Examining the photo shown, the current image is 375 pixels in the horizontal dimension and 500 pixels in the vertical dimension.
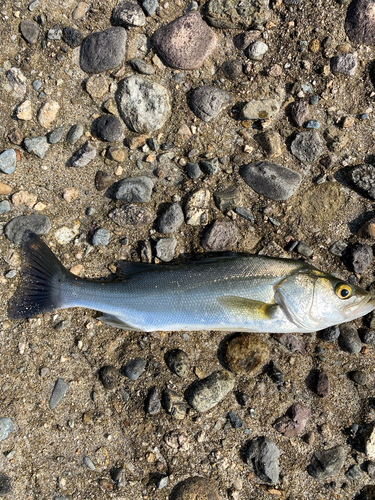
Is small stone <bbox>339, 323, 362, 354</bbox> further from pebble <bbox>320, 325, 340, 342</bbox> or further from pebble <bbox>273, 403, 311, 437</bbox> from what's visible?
pebble <bbox>273, 403, 311, 437</bbox>

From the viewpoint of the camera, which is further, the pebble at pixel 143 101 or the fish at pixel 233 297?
the pebble at pixel 143 101

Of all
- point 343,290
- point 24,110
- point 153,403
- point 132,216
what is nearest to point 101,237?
point 132,216

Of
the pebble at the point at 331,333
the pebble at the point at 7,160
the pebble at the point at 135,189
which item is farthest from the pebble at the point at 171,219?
the pebble at the point at 331,333

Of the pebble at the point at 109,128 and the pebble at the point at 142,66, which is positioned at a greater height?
the pebble at the point at 142,66

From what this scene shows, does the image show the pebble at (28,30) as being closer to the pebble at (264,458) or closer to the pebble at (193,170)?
the pebble at (193,170)

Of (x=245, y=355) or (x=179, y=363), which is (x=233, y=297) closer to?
(x=245, y=355)

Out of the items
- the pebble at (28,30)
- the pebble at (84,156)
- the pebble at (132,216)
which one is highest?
the pebble at (28,30)

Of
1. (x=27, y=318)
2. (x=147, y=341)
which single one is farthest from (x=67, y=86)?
(x=147, y=341)
